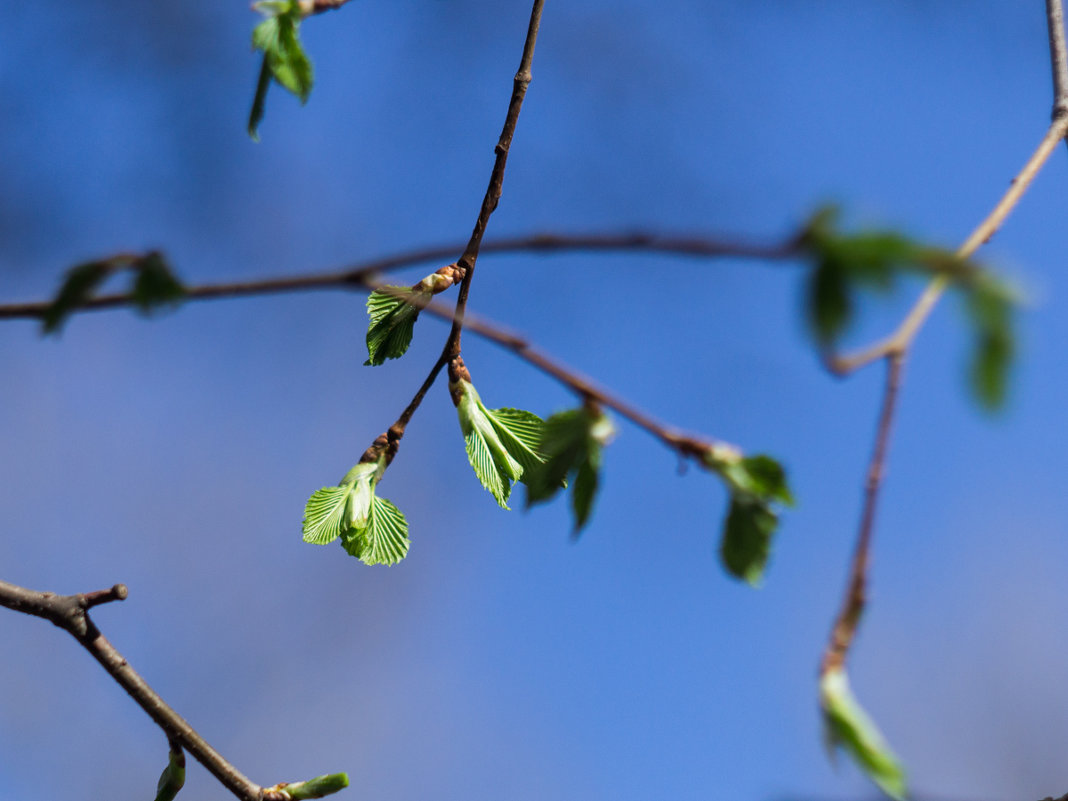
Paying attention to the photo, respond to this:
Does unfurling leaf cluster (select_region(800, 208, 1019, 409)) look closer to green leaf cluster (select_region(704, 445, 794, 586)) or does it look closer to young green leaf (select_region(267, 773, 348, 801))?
green leaf cluster (select_region(704, 445, 794, 586))

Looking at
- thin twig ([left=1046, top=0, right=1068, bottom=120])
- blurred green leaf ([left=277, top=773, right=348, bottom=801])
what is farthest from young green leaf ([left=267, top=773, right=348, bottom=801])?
thin twig ([left=1046, top=0, right=1068, bottom=120])

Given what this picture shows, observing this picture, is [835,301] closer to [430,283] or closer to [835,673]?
[835,673]

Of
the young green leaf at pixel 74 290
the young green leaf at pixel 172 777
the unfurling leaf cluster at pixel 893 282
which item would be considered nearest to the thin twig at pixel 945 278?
the unfurling leaf cluster at pixel 893 282

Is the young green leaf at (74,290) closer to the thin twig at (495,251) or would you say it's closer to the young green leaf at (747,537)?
the thin twig at (495,251)

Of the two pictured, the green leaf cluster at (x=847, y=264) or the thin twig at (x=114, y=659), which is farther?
the thin twig at (x=114, y=659)

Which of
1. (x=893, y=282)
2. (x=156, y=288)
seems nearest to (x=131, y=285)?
(x=156, y=288)

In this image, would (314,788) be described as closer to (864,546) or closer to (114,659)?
(114,659)

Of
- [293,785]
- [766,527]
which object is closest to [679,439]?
[766,527]
